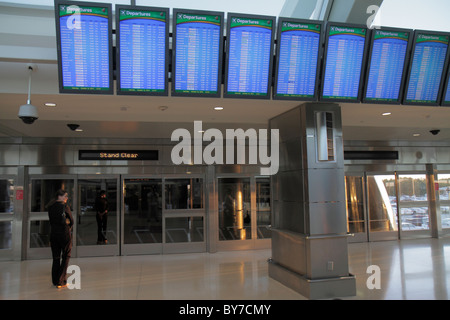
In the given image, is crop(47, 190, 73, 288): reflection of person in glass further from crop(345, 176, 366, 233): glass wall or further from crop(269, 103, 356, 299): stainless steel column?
crop(345, 176, 366, 233): glass wall

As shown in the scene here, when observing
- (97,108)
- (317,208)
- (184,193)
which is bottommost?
(317,208)

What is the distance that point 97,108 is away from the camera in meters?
5.13

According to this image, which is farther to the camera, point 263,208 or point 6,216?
point 263,208

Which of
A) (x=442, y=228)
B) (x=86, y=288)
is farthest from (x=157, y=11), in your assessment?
(x=442, y=228)

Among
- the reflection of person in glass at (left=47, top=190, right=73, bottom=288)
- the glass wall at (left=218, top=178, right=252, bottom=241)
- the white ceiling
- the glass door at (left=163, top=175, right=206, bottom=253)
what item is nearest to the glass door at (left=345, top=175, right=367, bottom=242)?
the white ceiling

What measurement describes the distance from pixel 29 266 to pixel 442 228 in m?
11.4

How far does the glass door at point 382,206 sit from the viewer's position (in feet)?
32.1

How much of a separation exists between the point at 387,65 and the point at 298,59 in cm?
136

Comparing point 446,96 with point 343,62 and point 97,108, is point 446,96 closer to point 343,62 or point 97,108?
point 343,62

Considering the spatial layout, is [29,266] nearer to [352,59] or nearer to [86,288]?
[86,288]

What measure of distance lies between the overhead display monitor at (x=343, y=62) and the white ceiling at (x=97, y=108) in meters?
0.47

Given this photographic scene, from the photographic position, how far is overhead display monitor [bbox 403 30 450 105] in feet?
15.4

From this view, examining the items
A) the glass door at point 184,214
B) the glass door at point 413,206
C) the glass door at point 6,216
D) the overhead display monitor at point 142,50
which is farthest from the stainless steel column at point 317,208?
the glass door at point 6,216

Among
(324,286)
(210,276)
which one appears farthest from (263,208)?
(324,286)
